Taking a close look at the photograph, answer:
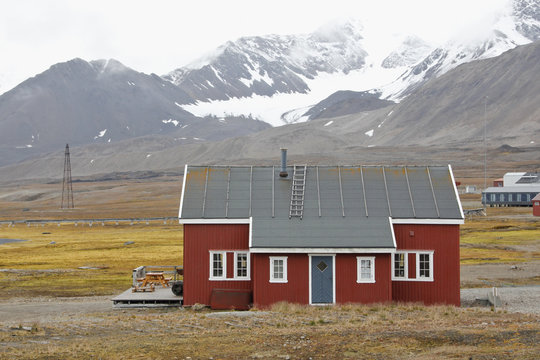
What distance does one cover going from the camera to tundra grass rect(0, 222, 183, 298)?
45906 millimetres

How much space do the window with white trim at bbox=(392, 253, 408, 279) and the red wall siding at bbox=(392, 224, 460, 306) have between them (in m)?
0.26

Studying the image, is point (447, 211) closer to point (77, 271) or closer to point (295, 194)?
point (295, 194)

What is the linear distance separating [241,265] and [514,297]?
563 inches

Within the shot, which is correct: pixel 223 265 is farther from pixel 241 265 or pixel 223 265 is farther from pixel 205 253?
pixel 205 253

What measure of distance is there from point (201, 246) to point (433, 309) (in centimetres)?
1158

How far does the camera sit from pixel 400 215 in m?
35.8

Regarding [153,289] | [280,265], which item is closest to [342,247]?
[280,265]

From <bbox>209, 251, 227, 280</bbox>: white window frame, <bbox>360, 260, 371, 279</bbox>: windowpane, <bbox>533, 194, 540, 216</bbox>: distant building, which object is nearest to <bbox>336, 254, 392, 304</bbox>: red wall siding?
<bbox>360, 260, 371, 279</bbox>: windowpane

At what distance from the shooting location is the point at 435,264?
115ft

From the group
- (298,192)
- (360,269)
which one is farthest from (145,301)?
(360,269)

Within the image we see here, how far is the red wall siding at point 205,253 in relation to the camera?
35.2 meters

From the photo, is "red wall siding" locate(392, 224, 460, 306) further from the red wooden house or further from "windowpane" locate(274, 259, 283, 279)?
"windowpane" locate(274, 259, 283, 279)

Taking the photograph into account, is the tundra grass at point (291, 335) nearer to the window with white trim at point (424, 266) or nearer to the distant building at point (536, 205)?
the window with white trim at point (424, 266)

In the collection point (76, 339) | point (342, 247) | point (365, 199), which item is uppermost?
point (365, 199)
